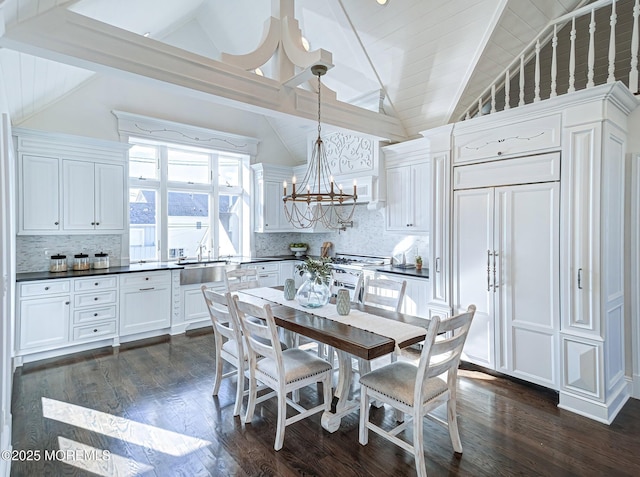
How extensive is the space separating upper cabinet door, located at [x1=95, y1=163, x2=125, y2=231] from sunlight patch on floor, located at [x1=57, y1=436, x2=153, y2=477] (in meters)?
2.93

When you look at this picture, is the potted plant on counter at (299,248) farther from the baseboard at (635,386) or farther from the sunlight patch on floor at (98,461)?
the baseboard at (635,386)

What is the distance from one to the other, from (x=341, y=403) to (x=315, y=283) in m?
0.94

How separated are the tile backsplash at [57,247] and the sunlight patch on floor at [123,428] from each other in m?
2.06

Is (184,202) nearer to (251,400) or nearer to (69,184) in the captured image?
(69,184)

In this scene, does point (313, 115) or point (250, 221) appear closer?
point (313, 115)

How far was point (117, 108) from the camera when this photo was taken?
4809mm

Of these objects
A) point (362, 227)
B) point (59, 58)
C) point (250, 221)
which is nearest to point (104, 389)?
point (59, 58)

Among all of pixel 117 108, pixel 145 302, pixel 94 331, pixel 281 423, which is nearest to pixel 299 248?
pixel 145 302

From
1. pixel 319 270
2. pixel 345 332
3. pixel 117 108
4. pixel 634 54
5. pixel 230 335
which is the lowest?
pixel 230 335

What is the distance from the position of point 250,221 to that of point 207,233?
2.52ft

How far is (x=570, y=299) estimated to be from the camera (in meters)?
2.87

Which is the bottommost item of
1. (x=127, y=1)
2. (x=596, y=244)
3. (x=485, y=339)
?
(x=485, y=339)

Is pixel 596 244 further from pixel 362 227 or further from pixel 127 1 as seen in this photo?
pixel 127 1

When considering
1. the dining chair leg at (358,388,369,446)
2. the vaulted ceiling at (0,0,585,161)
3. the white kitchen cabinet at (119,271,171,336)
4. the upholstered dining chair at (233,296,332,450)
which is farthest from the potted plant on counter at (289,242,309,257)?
the dining chair leg at (358,388,369,446)
